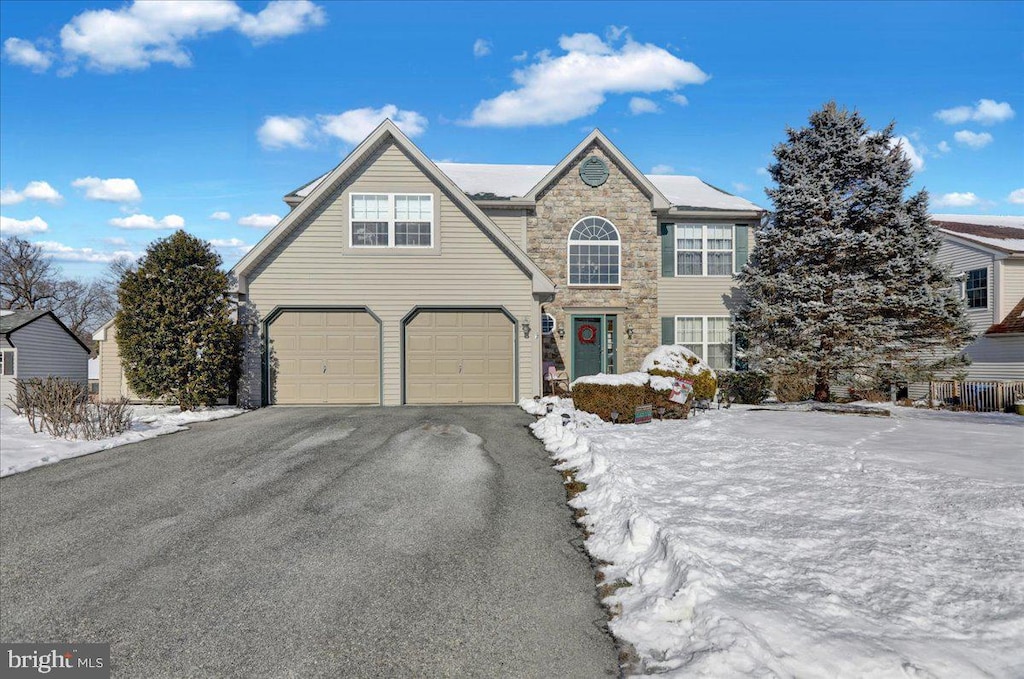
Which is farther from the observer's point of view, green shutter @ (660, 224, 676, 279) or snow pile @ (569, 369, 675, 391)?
green shutter @ (660, 224, 676, 279)

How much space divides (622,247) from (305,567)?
15869 millimetres

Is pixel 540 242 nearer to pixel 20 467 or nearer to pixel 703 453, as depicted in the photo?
pixel 703 453

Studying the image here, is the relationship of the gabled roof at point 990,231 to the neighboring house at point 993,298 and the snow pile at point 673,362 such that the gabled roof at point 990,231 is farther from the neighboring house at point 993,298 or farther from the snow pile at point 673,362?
→ the snow pile at point 673,362

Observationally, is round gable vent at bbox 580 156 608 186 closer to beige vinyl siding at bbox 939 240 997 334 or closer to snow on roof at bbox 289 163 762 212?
snow on roof at bbox 289 163 762 212

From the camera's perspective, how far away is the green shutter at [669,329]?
1888 cm

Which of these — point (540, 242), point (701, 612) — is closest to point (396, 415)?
point (540, 242)

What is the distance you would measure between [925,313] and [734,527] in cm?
1497

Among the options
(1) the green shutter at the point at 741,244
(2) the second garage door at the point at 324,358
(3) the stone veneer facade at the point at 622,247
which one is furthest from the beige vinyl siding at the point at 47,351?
(1) the green shutter at the point at 741,244

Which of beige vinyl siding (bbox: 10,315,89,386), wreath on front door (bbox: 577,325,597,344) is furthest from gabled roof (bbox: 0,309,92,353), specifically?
wreath on front door (bbox: 577,325,597,344)

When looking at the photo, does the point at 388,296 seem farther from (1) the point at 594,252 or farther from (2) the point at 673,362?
(2) the point at 673,362

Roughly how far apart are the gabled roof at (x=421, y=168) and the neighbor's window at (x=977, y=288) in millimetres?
16603

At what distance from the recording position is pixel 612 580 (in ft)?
14.2

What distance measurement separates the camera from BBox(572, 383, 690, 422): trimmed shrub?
469 inches

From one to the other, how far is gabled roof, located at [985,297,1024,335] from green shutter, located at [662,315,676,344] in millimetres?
11093
